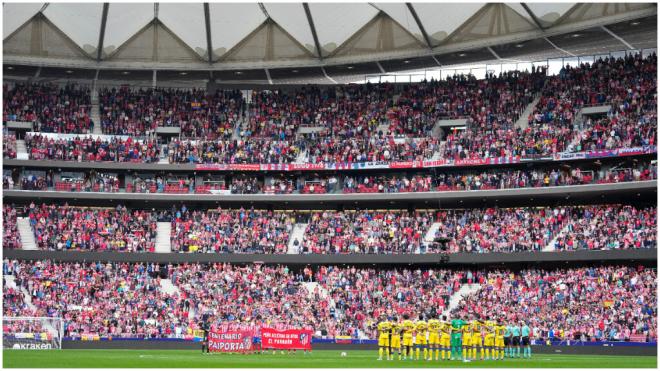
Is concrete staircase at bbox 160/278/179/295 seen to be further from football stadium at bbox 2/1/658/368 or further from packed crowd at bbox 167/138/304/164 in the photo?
packed crowd at bbox 167/138/304/164

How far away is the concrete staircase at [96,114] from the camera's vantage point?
70.3m

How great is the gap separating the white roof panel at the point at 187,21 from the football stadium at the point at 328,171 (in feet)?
0.55

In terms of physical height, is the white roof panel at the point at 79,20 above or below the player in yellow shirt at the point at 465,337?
above

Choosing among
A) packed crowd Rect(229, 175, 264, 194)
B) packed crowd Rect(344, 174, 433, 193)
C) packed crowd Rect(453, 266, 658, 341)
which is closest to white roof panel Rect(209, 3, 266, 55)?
packed crowd Rect(229, 175, 264, 194)

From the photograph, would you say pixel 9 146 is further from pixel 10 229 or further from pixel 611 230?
pixel 611 230

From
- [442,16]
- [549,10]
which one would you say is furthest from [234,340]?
[549,10]

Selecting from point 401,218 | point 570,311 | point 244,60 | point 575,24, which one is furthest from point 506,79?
point 570,311

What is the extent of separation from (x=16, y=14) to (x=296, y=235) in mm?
24462

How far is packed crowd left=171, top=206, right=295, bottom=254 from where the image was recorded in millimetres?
61031

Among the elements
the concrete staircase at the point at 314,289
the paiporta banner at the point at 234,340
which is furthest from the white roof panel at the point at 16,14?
the paiporta banner at the point at 234,340

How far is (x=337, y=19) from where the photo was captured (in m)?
63.2

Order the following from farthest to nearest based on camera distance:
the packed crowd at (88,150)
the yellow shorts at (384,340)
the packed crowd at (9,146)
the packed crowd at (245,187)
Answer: the packed crowd at (88,150), the packed crowd at (245,187), the packed crowd at (9,146), the yellow shorts at (384,340)

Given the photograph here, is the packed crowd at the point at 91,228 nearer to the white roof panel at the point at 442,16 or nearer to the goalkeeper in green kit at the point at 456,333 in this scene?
the white roof panel at the point at 442,16

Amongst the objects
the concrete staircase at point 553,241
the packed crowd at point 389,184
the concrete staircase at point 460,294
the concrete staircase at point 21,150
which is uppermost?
the concrete staircase at point 21,150
